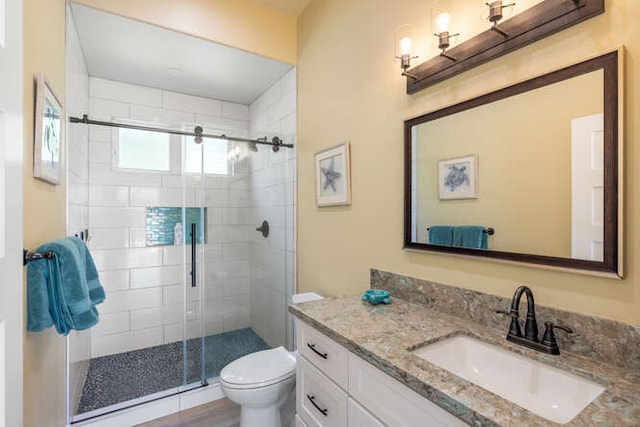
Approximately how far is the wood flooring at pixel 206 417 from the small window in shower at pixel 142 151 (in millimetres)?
2069

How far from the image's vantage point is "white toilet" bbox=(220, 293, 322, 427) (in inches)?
64.4

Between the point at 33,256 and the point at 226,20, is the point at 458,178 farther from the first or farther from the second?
the point at 226,20

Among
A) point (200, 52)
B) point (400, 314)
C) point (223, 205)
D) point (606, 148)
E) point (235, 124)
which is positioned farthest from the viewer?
point (235, 124)

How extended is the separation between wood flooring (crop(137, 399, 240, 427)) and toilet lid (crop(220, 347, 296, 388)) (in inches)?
19.3

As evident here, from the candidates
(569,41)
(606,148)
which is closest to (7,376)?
(606,148)

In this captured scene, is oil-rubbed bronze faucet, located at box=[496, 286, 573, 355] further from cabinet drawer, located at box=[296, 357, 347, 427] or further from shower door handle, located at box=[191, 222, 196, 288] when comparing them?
shower door handle, located at box=[191, 222, 196, 288]

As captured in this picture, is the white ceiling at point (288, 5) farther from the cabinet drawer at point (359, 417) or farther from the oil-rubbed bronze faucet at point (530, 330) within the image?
the cabinet drawer at point (359, 417)

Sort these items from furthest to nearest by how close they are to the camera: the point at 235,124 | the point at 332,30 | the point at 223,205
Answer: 1. the point at 235,124
2. the point at 223,205
3. the point at 332,30

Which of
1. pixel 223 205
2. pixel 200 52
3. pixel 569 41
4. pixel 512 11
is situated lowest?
pixel 223 205

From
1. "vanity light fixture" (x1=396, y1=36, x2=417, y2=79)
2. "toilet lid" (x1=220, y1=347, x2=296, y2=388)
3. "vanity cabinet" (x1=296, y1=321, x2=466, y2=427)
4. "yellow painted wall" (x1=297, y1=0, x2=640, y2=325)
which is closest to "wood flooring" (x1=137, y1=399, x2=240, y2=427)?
"toilet lid" (x1=220, y1=347, x2=296, y2=388)

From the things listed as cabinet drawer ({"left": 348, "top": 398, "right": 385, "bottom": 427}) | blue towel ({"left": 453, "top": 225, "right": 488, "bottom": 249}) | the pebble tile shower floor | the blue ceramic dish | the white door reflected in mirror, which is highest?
the white door reflected in mirror

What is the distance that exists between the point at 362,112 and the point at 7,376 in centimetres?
177

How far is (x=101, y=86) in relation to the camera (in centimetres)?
277

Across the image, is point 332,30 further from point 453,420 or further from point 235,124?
point 453,420
